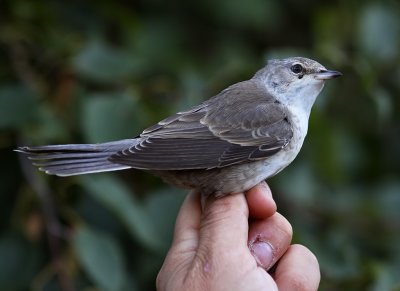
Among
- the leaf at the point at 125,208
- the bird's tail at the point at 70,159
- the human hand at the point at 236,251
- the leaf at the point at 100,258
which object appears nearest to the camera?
the human hand at the point at 236,251

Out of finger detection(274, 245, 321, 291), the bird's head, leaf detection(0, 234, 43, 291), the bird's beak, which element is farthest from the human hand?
leaf detection(0, 234, 43, 291)

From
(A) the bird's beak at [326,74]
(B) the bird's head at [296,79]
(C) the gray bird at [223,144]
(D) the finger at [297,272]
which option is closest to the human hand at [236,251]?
(D) the finger at [297,272]

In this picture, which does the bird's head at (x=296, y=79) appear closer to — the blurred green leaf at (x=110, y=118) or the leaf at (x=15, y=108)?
the blurred green leaf at (x=110, y=118)

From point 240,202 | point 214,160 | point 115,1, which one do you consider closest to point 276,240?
point 240,202

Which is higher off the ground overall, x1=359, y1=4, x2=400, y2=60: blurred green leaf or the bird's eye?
the bird's eye

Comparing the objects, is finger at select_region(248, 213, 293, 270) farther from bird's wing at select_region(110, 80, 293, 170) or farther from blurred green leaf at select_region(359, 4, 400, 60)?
blurred green leaf at select_region(359, 4, 400, 60)

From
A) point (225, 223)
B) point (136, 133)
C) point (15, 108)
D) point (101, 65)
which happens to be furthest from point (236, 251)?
point (101, 65)

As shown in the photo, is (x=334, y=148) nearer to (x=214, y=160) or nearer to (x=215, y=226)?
(x=214, y=160)
